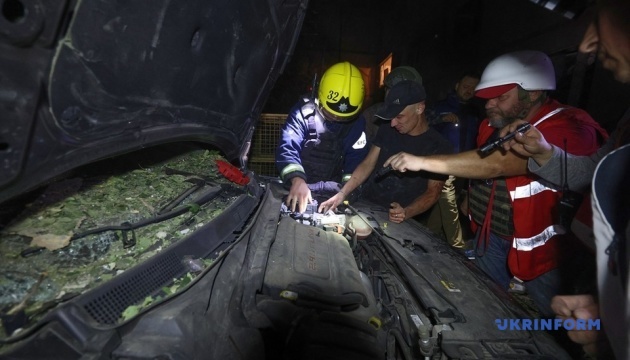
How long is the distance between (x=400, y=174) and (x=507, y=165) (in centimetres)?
120

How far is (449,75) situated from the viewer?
9.15 metres

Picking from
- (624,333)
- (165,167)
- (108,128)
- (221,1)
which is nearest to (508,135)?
(624,333)

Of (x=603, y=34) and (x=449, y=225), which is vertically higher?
(x=603, y=34)

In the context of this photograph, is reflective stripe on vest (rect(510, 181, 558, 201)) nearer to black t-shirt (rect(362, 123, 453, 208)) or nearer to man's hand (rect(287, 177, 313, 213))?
black t-shirt (rect(362, 123, 453, 208))

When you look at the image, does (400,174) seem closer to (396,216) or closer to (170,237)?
(396,216)

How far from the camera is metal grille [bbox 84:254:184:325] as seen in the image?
871 millimetres

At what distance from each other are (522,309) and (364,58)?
40.0 ft

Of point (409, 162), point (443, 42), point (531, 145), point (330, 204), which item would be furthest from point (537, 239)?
point (443, 42)

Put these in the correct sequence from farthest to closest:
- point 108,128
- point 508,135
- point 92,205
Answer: point 508,135
point 92,205
point 108,128

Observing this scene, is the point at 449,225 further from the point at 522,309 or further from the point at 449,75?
the point at 449,75

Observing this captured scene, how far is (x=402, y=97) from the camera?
2859 mm

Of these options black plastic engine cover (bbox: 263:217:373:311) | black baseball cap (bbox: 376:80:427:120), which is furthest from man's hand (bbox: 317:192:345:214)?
black baseball cap (bbox: 376:80:427:120)

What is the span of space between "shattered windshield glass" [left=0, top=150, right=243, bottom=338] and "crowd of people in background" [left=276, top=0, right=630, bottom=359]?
0.98m

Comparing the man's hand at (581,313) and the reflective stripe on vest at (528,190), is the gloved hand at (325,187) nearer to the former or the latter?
the reflective stripe on vest at (528,190)
